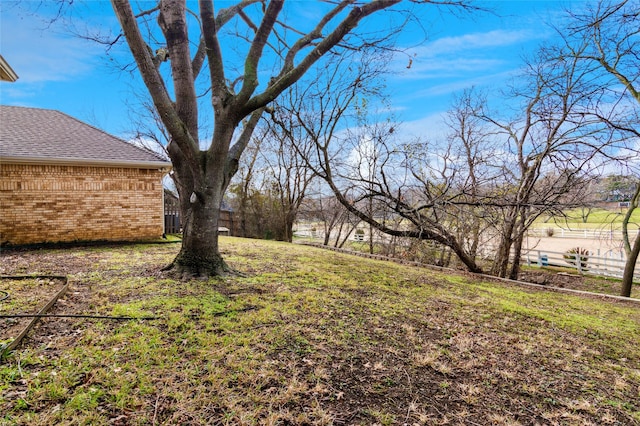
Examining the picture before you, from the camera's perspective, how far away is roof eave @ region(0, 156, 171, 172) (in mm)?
7430

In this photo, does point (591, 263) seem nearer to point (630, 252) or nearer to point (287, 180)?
point (630, 252)

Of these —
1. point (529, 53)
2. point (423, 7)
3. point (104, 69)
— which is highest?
point (529, 53)

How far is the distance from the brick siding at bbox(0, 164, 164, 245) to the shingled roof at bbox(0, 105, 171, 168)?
0.34 meters

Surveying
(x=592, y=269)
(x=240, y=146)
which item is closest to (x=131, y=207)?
(x=240, y=146)

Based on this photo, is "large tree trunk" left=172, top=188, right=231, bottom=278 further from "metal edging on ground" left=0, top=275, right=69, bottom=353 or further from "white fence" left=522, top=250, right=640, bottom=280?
"white fence" left=522, top=250, right=640, bottom=280

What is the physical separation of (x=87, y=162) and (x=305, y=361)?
28.1 ft

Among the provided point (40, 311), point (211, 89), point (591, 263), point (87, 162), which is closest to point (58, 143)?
point (87, 162)

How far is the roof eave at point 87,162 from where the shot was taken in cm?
743

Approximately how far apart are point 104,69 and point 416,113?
29.2ft

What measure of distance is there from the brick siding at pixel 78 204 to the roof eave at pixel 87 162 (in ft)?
0.48

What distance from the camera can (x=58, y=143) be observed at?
8.50 m

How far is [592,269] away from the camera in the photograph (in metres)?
11.8

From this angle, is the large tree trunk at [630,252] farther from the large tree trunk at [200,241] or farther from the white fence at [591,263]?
the large tree trunk at [200,241]

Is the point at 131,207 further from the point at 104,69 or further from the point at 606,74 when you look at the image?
the point at 606,74
